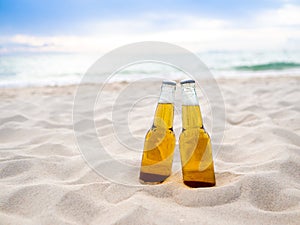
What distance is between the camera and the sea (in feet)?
24.0

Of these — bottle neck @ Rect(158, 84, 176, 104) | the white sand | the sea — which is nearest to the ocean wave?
the sea

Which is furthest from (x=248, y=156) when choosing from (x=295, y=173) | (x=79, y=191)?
(x=79, y=191)

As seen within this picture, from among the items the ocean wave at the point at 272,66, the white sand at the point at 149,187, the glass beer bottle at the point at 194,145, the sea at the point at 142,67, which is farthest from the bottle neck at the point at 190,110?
the ocean wave at the point at 272,66

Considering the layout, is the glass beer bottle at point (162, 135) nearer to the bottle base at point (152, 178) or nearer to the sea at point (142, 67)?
the bottle base at point (152, 178)

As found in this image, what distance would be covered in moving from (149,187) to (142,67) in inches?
323

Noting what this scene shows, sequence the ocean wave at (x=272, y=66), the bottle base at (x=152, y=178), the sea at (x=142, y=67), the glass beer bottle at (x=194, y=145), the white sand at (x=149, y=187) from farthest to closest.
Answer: the ocean wave at (x=272, y=66) < the sea at (x=142, y=67) < the bottle base at (x=152, y=178) < the glass beer bottle at (x=194, y=145) < the white sand at (x=149, y=187)

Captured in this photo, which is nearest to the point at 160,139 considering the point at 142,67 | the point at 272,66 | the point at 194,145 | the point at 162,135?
the point at 162,135

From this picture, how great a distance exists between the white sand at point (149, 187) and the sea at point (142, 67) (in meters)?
4.49

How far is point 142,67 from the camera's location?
9.38 meters

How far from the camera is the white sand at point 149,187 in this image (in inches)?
44.7

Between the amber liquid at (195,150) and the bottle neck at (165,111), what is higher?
the bottle neck at (165,111)

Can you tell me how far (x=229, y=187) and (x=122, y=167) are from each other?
23.7 inches

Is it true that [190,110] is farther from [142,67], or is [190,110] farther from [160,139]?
[142,67]

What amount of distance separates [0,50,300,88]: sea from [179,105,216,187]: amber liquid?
5.29 meters
